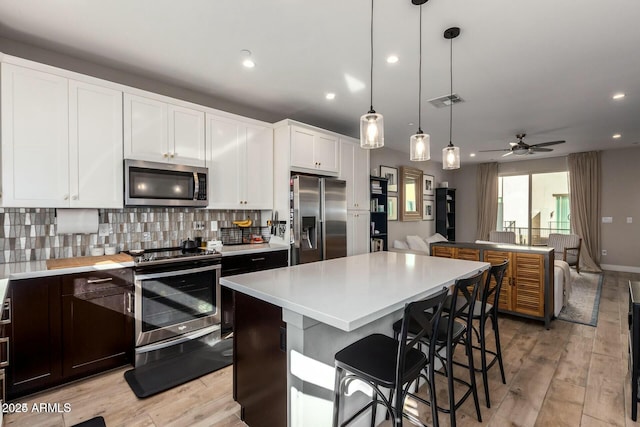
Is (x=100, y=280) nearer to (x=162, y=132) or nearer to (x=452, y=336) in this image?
(x=162, y=132)

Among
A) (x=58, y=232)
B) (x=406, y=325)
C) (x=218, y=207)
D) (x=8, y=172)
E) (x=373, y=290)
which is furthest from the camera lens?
(x=218, y=207)

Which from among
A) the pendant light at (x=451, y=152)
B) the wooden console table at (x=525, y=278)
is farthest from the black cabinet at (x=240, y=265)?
the wooden console table at (x=525, y=278)

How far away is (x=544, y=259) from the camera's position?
3.56m

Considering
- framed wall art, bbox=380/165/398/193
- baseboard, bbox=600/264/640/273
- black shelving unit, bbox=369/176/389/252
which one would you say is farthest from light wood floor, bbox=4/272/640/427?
baseboard, bbox=600/264/640/273

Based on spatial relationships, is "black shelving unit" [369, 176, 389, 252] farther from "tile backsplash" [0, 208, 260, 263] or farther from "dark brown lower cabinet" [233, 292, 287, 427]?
"dark brown lower cabinet" [233, 292, 287, 427]

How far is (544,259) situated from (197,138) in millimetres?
4208

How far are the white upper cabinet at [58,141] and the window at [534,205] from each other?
885cm

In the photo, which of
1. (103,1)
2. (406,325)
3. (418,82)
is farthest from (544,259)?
(103,1)

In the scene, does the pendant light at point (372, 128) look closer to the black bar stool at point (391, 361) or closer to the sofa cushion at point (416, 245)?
the black bar stool at point (391, 361)

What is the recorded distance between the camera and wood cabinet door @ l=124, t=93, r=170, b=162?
9.34 feet

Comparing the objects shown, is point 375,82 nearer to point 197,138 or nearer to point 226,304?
point 197,138

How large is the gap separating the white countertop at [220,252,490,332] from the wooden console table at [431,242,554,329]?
165 cm

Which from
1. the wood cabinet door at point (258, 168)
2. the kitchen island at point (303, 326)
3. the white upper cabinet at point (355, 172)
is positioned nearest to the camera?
the kitchen island at point (303, 326)

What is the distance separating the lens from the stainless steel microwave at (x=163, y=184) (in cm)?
284
